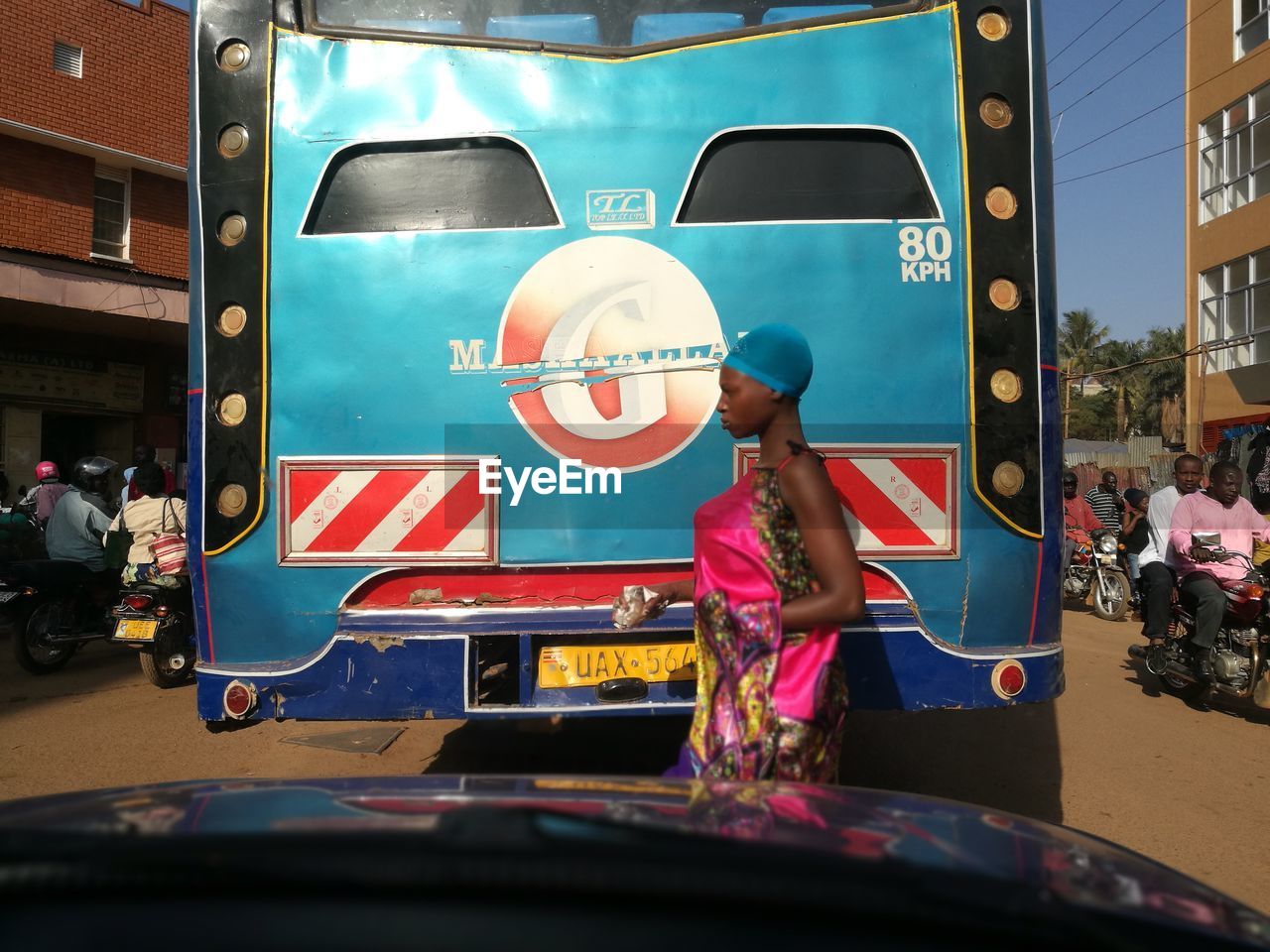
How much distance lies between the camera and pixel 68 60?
16906 mm

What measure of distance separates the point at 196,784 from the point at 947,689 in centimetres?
244

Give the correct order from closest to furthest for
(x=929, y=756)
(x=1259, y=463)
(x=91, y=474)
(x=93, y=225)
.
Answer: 1. (x=929, y=756)
2. (x=91, y=474)
3. (x=1259, y=463)
4. (x=93, y=225)

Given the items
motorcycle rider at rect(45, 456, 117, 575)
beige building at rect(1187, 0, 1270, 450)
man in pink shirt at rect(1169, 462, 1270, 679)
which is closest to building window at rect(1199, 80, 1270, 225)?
beige building at rect(1187, 0, 1270, 450)

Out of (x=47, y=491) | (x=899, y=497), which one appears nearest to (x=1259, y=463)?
(x=899, y=497)

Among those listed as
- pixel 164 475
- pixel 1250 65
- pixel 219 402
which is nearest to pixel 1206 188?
pixel 1250 65

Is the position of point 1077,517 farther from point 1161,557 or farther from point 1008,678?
point 1008,678

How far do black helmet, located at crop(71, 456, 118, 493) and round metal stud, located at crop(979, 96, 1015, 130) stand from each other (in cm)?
790

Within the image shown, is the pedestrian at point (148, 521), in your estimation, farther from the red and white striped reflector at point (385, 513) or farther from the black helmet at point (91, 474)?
the red and white striped reflector at point (385, 513)

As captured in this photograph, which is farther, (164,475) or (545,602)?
(164,475)

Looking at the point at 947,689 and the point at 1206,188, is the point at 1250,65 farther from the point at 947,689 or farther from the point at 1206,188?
the point at 947,689

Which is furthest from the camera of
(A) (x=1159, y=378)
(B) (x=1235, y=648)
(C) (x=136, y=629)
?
(A) (x=1159, y=378)

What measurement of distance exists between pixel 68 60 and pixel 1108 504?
694 inches

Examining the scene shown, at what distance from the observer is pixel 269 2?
351cm

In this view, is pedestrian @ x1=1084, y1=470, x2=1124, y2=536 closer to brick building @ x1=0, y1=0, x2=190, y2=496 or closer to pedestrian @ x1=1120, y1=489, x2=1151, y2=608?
pedestrian @ x1=1120, y1=489, x2=1151, y2=608
